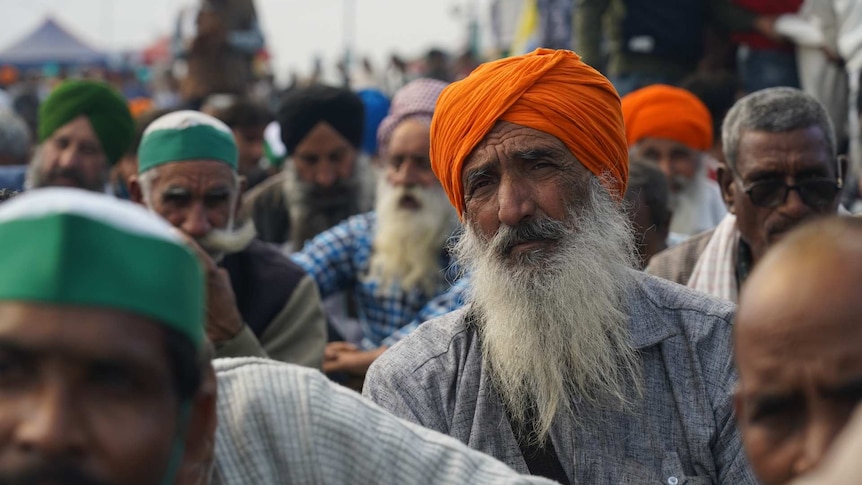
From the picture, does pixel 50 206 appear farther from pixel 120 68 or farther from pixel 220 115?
pixel 120 68

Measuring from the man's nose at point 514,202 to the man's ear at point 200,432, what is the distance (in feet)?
5.77

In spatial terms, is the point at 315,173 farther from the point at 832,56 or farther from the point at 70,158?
the point at 832,56

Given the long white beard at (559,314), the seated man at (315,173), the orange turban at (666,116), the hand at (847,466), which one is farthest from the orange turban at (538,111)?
the seated man at (315,173)

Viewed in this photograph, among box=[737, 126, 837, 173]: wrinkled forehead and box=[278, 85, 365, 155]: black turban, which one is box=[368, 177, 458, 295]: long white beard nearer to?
box=[278, 85, 365, 155]: black turban

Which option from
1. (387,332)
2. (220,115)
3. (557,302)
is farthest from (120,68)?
(557,302)

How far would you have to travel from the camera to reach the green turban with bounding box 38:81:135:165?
26.2ft

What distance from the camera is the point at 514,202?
11.8 ft

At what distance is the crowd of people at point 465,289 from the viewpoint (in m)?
1.59

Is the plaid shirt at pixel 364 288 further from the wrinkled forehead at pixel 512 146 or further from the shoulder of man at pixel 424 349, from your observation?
the shoulder of man at pixel 424 349

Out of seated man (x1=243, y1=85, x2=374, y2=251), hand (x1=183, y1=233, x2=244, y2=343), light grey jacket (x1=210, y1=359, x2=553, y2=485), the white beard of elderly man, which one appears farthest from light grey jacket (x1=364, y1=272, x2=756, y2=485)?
seated man (x1=243, y1=85, x2=374, y2=251)

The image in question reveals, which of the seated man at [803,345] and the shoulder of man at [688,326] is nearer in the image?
the seated man at [803,345]

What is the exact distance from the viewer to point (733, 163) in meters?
4.89

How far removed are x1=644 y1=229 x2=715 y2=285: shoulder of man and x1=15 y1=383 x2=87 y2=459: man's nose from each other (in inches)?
151

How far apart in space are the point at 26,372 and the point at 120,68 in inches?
1710
